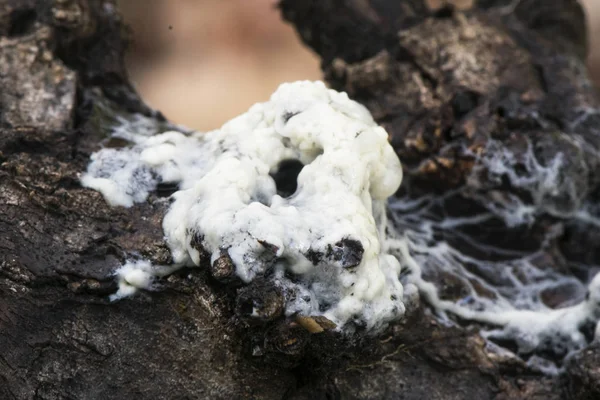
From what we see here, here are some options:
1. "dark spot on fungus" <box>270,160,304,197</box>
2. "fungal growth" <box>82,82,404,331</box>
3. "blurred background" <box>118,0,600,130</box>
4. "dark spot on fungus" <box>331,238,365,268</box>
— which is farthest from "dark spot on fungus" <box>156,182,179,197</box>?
"blurred background" <box>118,0,600,130</box>

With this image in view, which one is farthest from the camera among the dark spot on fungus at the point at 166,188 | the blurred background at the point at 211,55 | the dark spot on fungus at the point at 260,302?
the blurred background at the point at 211,55

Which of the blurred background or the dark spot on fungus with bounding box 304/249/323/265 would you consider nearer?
the dark spot on fungus with bounding box 304/249/323/265

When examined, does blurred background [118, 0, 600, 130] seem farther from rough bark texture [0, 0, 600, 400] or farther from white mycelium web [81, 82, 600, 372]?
white mycelium web [81, 82, 600, 372]

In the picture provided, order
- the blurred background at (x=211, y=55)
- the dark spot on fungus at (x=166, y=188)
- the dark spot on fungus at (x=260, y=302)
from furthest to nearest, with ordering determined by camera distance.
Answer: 1. the blurred background at (x=211, y=55)
2. the dark spot on fungus at (x=166, y=188)
3. the dark spot on fungus at (x=260, y=302)

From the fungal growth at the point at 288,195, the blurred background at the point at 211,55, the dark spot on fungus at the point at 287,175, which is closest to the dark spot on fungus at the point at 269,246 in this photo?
the fungal growth at the point at 288,195

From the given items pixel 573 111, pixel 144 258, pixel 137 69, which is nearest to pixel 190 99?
pixel 137 69

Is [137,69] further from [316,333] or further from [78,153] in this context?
[316,333]

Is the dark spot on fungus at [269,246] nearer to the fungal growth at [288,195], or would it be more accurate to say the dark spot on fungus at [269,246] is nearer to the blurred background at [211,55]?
the fungal growth at [288,195]
